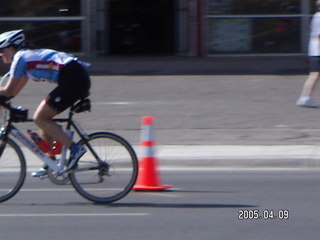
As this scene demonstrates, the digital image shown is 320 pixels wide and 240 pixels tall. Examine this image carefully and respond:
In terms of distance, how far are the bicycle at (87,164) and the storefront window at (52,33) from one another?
41.6 ft

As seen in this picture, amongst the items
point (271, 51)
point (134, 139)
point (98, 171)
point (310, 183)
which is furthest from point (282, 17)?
point (98, 171)

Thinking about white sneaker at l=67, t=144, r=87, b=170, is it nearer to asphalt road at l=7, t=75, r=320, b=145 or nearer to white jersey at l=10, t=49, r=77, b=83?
white jersey at l=10, t=49, r=77, b=83

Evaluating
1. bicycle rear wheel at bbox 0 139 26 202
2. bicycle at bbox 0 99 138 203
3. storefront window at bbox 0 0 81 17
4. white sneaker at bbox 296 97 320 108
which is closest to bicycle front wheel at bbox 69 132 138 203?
bicycle at bbox 0 99 138 203

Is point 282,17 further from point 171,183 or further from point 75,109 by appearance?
point 75,109

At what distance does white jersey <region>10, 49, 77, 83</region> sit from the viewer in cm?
778

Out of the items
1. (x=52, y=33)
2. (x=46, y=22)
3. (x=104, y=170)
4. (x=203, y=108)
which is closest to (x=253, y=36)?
(x=52, y=33)

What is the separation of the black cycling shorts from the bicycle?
161 millimetres

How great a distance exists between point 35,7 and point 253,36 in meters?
5.59

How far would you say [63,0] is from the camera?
66.9 feet

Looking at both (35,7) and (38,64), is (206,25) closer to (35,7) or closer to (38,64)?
(35,7)

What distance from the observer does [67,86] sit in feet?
25.8

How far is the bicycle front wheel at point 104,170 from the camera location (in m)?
8.18

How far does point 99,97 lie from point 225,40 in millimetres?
5964

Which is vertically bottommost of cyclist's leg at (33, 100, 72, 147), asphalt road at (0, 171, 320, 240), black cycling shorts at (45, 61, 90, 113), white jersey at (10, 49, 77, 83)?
asphalt road at (0, 171, 320, 240)
